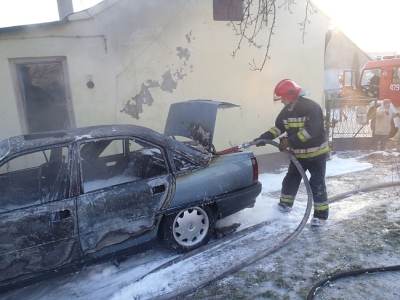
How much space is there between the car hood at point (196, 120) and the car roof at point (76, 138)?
0.37m

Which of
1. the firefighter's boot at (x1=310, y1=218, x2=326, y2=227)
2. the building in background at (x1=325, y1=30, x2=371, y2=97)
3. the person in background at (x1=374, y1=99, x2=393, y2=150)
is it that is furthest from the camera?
the building in background at (x1=325, y1=30, x2=371, y2=97)

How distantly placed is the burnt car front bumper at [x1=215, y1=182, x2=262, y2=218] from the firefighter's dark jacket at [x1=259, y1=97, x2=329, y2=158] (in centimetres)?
77

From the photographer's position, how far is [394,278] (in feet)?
11.3

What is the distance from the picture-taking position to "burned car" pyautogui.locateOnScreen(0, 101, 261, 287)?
3133 millimetres

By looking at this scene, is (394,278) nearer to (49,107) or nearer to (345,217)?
(345,217)

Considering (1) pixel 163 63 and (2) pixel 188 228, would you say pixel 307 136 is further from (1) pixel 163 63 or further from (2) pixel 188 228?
(1) pixel 163 63

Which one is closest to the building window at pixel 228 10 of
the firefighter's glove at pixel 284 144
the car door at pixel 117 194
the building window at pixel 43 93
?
the building window at pixel 43 93

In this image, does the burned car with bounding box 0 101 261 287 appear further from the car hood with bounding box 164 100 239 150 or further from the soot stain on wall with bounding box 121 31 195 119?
the soot stain on wall with bounding box 121 31 195 119

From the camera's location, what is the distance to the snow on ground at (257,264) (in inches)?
133

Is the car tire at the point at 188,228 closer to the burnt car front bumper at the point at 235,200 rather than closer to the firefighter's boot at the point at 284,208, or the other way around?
the burnt car front bumper at the point at 235,200

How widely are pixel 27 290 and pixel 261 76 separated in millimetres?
6292

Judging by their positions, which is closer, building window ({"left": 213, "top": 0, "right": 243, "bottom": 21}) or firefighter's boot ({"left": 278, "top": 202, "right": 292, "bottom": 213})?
firefighter's boot ({"left": 278, "top": 202, "right": 292, "bottom": 213})

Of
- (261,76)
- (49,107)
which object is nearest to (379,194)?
(261,76)

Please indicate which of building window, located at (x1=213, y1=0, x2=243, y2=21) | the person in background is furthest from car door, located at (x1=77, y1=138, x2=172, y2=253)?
the person in background
